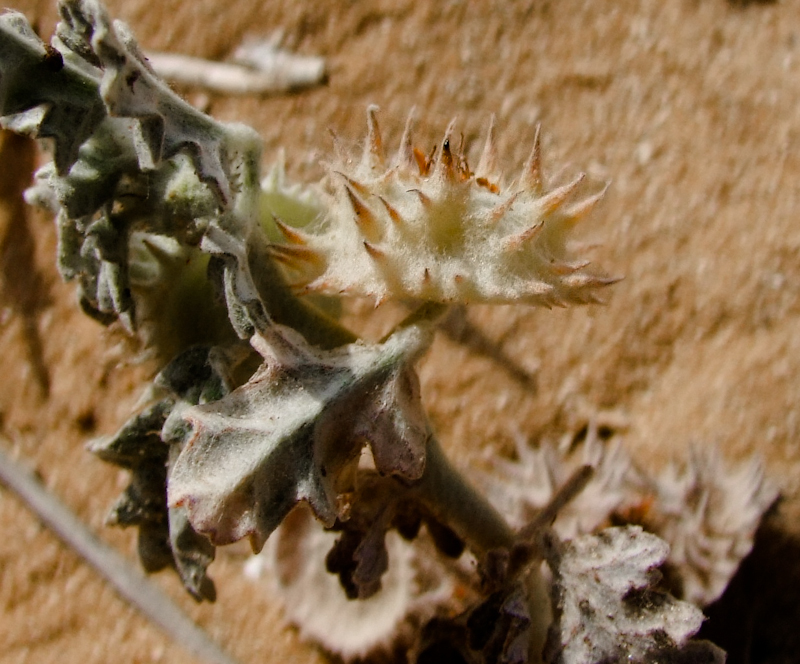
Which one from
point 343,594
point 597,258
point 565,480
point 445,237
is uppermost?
point 445,237

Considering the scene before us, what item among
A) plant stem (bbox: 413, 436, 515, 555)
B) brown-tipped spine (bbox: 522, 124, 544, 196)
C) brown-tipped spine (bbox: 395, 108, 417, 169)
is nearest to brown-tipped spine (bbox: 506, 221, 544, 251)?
brown-tipped spine (bbox: 522, 124, 544, 196)

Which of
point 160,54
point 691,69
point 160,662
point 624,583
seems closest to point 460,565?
point 624,583

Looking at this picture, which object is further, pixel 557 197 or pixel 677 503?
pixel 677 503

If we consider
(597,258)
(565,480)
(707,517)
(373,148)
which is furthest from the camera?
(597,258)

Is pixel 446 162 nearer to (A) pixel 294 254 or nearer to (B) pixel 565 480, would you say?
(A) pixel 294 254

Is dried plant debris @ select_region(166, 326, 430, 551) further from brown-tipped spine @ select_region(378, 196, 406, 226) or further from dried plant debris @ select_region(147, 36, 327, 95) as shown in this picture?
dried plant debris @ select_region(147, 36, 327, 95)

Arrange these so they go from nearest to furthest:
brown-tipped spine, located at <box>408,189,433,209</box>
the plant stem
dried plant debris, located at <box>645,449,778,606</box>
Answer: brown-tipped spine, located at <box>408,189,433,209</box> → the plant stem → dried plant debris, located at <box>645,449,778,606</box>

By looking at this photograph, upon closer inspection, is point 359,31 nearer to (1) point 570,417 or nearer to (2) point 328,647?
(1) point 570,417

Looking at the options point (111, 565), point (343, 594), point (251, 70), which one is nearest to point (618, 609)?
point (343, 594)

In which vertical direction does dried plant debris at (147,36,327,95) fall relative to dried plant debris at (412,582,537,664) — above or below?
above
